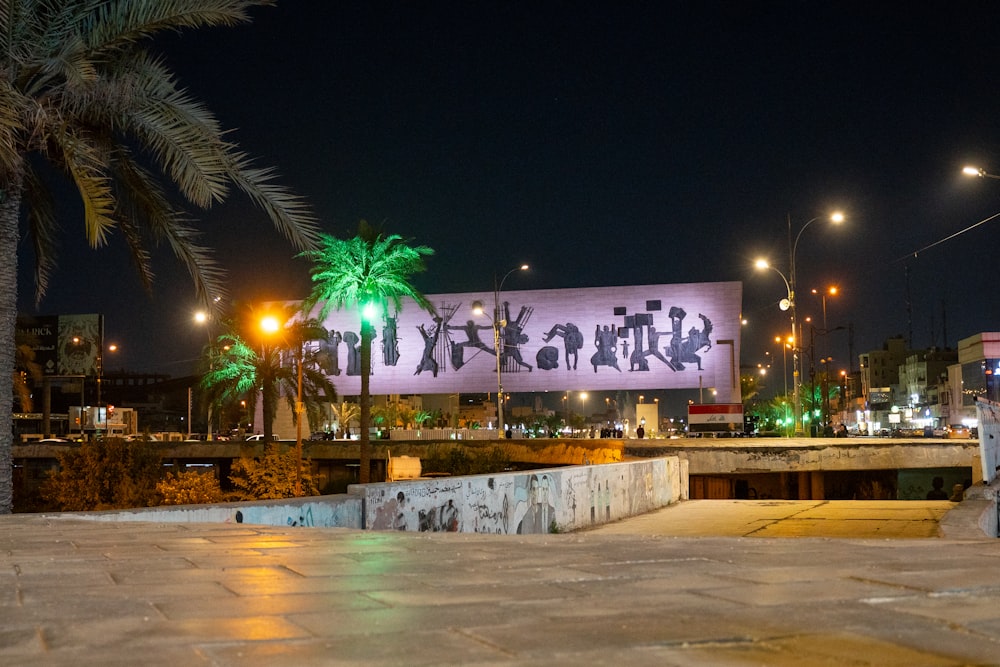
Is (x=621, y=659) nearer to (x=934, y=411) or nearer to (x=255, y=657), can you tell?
(x=255, y=657)

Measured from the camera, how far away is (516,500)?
15.1m

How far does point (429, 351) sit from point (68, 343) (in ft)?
87.4

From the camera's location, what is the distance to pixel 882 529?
1666 centimetres

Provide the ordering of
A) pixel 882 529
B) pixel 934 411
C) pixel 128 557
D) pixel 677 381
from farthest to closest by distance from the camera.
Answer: pixel 934 411 < pixel 677 381 < pixel 882 529 < pixel 128 557

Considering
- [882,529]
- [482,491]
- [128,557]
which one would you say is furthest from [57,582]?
[882,529]

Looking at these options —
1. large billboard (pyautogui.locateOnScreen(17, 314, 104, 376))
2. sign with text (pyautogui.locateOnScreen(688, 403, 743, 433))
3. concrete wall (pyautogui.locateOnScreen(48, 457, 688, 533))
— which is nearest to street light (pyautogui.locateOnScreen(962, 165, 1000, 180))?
concrete wall (pyautogui.locateOnScreen(48, 457, 688, 533))

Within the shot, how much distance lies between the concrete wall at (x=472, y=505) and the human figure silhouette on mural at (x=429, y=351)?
45.8m

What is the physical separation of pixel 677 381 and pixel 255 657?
62.4 metres

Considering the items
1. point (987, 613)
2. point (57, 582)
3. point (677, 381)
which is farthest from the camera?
point (677, 381)

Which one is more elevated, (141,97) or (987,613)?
(141,97)

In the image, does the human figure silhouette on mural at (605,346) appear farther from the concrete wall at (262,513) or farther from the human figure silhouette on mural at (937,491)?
the concrete wall at (262,513)

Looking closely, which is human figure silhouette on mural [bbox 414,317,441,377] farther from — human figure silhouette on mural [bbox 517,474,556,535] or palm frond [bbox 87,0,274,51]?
palm frond [bbox 87,0,274,51]

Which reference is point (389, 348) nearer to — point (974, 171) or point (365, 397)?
point (365, 397)

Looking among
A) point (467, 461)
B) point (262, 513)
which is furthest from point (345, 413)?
point (262, 513)
